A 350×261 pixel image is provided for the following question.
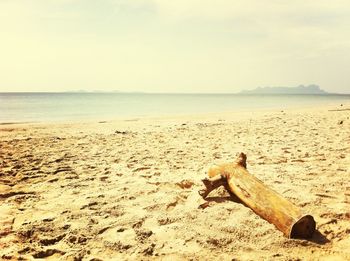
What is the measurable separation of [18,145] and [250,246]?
8682mm

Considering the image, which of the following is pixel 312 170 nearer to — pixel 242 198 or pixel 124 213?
pixel 242 198

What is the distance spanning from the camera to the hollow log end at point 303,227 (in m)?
3.36

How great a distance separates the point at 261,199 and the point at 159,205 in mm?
1399

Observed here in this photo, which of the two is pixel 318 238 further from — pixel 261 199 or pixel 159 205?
pixel 159 205

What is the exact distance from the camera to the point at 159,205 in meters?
4.43

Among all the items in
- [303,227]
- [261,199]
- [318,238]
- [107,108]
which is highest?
[107,108]

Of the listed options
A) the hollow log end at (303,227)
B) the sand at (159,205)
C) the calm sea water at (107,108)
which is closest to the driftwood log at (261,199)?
the hollow log end at (303,227)

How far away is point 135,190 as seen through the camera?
5.09 metres

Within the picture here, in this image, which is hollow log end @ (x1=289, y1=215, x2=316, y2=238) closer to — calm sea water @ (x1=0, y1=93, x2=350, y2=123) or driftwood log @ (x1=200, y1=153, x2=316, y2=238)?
driftwood log @ (x1=200, y1=153, x2=316, y2=238)

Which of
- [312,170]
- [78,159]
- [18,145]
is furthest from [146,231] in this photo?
[18,145]

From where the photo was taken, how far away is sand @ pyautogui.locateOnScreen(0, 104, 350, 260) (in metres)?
3.30

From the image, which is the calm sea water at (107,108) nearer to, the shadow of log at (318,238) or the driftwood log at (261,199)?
the driftwood log at (261,199)

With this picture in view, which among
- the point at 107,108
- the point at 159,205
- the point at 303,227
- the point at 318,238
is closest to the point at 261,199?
the point at 303,227

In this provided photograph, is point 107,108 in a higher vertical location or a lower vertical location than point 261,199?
higher
